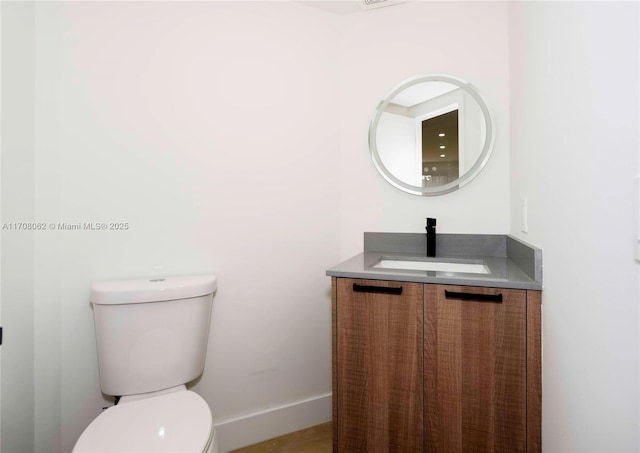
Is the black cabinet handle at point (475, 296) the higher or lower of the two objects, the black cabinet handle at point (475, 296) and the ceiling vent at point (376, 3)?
the lower

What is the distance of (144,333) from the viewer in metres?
1.33

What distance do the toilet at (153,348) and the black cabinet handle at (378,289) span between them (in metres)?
0.66

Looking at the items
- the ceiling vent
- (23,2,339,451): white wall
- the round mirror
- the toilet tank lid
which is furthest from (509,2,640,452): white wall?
the toilet tank lid

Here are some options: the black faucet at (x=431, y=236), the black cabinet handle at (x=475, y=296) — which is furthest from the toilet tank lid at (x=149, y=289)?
the black faucet at (x=431, y=236)

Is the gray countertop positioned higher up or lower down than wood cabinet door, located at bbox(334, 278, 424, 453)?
higher up

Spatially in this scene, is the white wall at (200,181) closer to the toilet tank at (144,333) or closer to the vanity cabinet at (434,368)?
the toilet tank at (144,333)

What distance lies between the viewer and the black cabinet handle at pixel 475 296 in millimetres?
1160

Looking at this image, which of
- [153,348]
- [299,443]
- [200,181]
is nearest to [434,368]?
[299,443]

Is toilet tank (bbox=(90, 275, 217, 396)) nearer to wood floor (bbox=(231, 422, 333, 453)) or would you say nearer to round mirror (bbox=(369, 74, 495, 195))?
wood floor (bbox=(231, 422, 333, 453))

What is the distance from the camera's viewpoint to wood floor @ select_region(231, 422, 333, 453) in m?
1.69

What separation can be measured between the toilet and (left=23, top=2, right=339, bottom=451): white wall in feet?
0.70

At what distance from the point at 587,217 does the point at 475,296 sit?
1.70 ft

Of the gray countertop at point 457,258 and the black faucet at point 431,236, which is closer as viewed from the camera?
the gray countertop at point 457,258

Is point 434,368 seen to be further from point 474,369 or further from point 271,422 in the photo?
point 271,422
